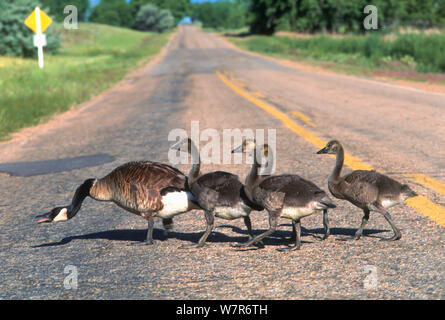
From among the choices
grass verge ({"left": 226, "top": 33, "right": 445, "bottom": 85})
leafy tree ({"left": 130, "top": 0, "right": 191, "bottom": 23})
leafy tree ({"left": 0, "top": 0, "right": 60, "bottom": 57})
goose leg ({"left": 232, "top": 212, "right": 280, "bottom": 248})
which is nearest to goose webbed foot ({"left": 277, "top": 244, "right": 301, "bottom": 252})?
goose leg ({"left": 232, "top": 212, "right": 280, "bottom": 248})

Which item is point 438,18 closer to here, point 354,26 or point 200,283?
point 354,26

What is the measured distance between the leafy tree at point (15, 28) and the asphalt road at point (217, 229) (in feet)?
98.4

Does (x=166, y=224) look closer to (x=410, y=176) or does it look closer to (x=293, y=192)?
(x=293, y=192)

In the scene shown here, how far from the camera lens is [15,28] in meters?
39.2

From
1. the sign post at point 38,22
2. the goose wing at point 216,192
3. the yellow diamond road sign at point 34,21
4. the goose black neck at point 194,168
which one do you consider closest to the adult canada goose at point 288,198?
the goose wing at point 216,192

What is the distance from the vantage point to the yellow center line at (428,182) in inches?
219

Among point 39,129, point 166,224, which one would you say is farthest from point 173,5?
point 166,224

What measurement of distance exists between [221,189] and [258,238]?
486 millimetres

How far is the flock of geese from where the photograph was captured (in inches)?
157

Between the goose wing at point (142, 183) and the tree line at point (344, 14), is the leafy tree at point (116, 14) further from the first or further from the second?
the goose wing at point (142, 183)

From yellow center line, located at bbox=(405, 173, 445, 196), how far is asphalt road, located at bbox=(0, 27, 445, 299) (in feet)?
0.15

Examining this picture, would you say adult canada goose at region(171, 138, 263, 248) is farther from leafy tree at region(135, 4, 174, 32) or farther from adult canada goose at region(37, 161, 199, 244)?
leafy tree at region(135, 4, 174, 32)

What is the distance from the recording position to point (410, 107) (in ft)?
41.4

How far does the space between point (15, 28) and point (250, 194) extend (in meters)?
39.9
